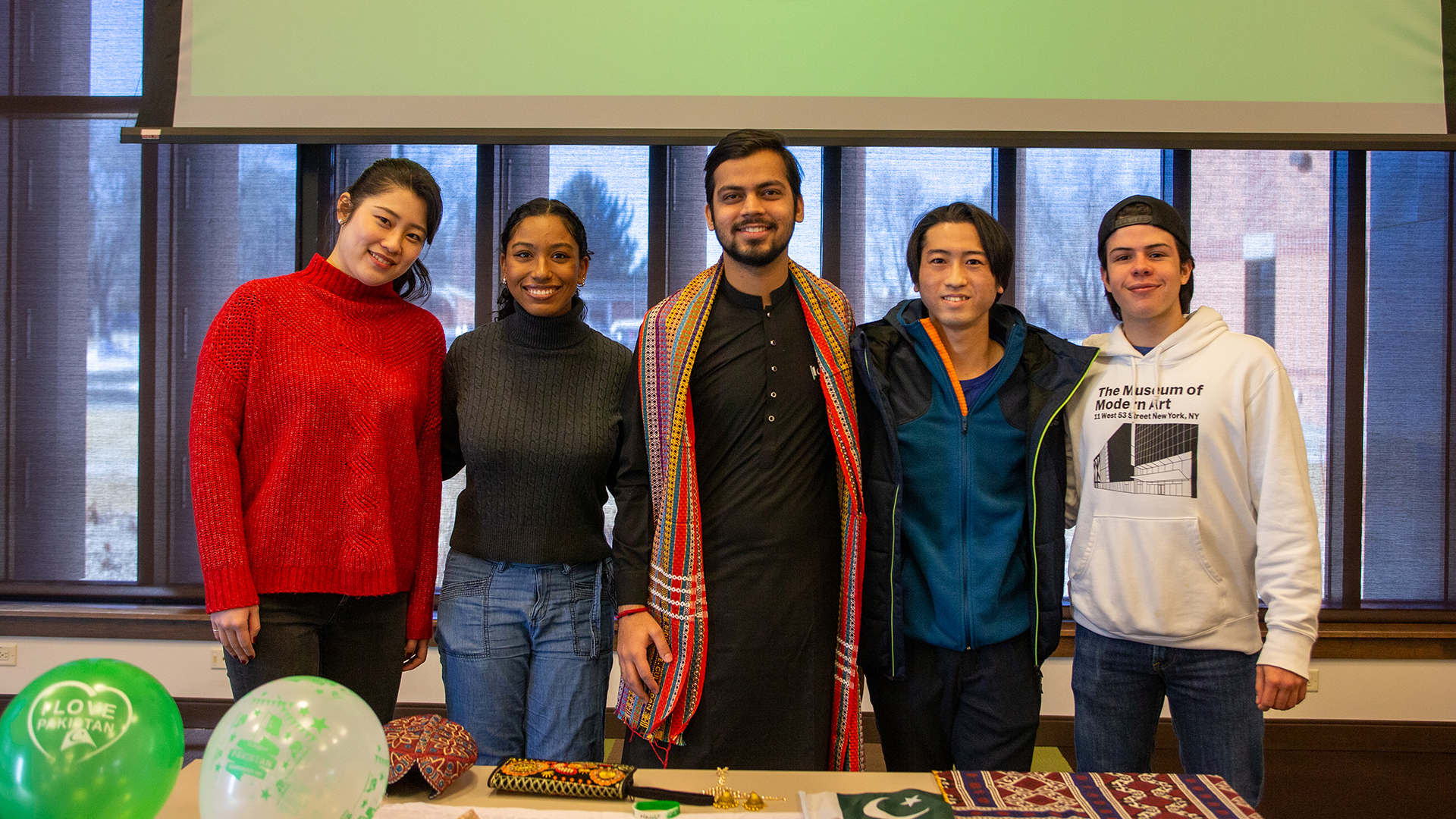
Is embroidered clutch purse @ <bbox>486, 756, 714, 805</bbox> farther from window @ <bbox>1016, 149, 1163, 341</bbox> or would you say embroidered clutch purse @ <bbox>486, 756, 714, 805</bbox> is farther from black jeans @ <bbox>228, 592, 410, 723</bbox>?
window @ <bbox>1016, 149, 1163, 341</bbox>

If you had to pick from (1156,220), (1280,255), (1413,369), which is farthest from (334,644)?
(1413,369)

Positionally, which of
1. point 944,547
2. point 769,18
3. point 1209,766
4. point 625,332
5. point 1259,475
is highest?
point 769,18

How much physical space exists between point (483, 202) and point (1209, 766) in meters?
2.59

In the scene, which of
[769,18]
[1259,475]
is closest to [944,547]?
[1259,475]

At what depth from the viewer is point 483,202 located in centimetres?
274

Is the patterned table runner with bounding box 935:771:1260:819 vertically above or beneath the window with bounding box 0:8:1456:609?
beneath

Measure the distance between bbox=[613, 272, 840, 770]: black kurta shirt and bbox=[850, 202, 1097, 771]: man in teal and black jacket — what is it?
0.36 ft

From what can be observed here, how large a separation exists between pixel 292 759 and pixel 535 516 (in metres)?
0.82

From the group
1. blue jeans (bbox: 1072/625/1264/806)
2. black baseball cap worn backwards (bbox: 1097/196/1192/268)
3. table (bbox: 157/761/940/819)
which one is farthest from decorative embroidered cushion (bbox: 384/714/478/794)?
black baseball cap worn backwards (bbox: 1097/196/1192/268)

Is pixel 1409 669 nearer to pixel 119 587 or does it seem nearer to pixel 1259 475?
pixel 1259 475

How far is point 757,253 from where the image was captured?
1.56 m

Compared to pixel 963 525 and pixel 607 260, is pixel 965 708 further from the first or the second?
pixel 607 260

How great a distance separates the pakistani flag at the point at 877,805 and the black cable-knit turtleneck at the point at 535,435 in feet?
2.53

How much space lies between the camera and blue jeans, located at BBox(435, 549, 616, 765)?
1533 millimetres
